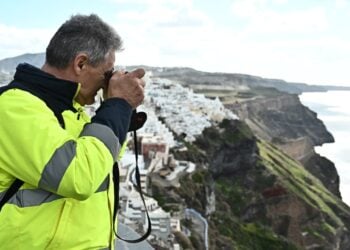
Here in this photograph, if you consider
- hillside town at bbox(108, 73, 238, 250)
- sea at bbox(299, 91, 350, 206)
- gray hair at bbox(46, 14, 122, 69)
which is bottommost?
sea at bbox(299, 91, 350, 206)

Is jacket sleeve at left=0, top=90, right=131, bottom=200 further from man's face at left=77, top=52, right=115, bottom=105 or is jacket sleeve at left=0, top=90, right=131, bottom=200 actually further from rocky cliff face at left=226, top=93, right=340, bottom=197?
rocky cliff face at left=226, top=93, right=340, bottom=197

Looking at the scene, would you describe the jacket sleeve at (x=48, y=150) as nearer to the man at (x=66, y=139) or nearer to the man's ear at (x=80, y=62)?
the man at (x=66, y=139)

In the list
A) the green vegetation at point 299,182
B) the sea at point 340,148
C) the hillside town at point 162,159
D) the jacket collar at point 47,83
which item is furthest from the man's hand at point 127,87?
the sea at point 340,148

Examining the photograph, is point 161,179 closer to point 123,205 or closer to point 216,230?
point 216,230

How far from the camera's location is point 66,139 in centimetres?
139

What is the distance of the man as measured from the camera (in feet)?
4.48

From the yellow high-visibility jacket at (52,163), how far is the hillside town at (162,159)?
2.80m

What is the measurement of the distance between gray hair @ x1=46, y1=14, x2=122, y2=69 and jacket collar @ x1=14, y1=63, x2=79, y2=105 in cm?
5

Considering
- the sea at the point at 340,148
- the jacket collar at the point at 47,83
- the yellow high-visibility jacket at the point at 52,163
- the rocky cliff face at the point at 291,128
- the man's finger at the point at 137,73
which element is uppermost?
the man's finger at the point at 137,73

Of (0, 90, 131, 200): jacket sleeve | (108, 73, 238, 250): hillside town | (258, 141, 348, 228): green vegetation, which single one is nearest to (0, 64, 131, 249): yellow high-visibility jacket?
(0, 90, 131, 200): jacket sleeve

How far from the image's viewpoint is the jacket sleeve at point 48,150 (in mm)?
1357

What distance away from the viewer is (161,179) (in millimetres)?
25234

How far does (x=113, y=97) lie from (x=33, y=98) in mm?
223

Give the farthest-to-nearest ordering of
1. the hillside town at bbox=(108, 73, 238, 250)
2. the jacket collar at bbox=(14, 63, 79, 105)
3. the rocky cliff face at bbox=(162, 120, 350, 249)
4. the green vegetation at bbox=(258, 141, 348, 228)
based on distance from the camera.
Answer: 1. the green vegetation at bbox=(258, 141, 348, 228)
2. the rocky cliff face at bbox=(162, 120, 350, 249)
3. the hillside town at bbox=(108, 73, 238, 250)
4. the jacket collar at bbox=(14, 63, 79, 105)
